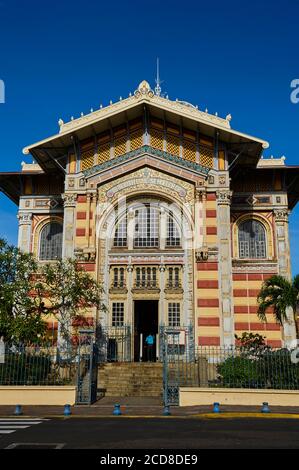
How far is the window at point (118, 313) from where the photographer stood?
2605 cm

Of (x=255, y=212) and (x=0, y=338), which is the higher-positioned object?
(x=255, y=212)

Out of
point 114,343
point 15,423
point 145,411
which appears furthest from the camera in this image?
point 114,343

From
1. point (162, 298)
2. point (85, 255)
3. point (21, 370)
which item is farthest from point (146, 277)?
point (21, 370)

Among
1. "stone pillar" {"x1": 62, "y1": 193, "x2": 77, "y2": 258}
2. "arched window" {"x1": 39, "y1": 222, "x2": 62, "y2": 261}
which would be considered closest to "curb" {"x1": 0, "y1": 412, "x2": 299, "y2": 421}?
"stone pillar" {"x1": 62, "y1": 193, "x2": 77, "y2": 258}

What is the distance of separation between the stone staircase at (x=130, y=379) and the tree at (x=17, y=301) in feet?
11.0

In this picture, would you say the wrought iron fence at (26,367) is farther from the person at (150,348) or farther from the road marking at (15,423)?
the person at (150,348)

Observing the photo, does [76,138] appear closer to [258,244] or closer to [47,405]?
[258,244]

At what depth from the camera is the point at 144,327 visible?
28.5m

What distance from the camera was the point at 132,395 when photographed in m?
20.8

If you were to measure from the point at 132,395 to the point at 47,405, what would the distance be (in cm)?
423

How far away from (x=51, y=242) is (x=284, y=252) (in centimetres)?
1345

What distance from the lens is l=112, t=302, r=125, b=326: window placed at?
2605 centimetres

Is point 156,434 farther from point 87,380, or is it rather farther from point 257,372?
point 87,380
